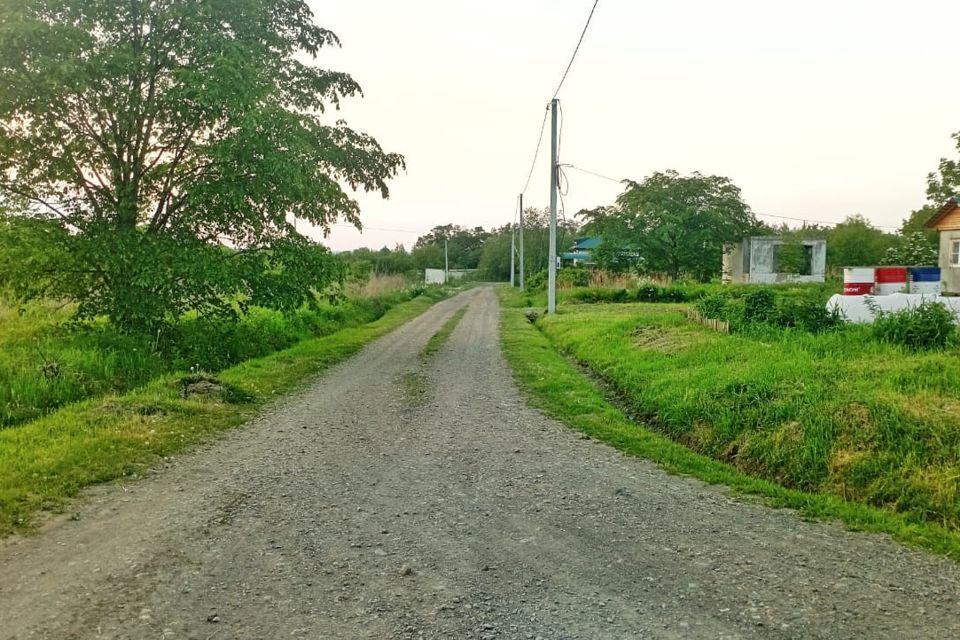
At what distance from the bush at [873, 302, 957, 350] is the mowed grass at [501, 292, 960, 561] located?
274 cm

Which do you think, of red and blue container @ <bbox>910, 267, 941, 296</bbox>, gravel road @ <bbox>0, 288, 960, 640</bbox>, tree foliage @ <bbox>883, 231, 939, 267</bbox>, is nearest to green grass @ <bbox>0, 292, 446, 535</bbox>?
gravel road @ <bbox>0, 288, 960, 640</bbox>

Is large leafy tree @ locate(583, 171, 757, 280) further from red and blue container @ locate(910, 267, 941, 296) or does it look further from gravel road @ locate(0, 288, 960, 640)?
gravel road @ locate(0, 288, 960, 640)

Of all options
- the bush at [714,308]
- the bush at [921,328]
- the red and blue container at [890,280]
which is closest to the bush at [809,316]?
the bush at [921,328]

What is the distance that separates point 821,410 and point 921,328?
3.53 m

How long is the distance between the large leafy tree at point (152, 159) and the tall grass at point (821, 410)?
6677mm

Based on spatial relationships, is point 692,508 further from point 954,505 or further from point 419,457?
point 419,457

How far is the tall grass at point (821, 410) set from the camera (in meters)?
5.06

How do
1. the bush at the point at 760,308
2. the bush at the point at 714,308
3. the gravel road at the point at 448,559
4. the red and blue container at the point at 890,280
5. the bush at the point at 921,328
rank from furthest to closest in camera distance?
the red and blue container at the point at 890,280 < the bush at the point at 714,308 < the bush at the point at 760,308 < the bush at the point at 921,328 < the gravel road at the point at 448,559

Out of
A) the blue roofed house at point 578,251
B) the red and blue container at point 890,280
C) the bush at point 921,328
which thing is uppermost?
the blue roofed house at point 578,251

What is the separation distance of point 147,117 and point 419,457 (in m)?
8.55

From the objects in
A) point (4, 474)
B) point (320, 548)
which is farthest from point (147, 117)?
point (320, 548)

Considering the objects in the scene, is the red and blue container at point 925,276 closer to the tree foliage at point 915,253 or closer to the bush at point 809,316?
the bush at point 809,316

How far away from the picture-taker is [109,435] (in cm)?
638

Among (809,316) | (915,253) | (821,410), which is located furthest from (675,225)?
(821,410)
